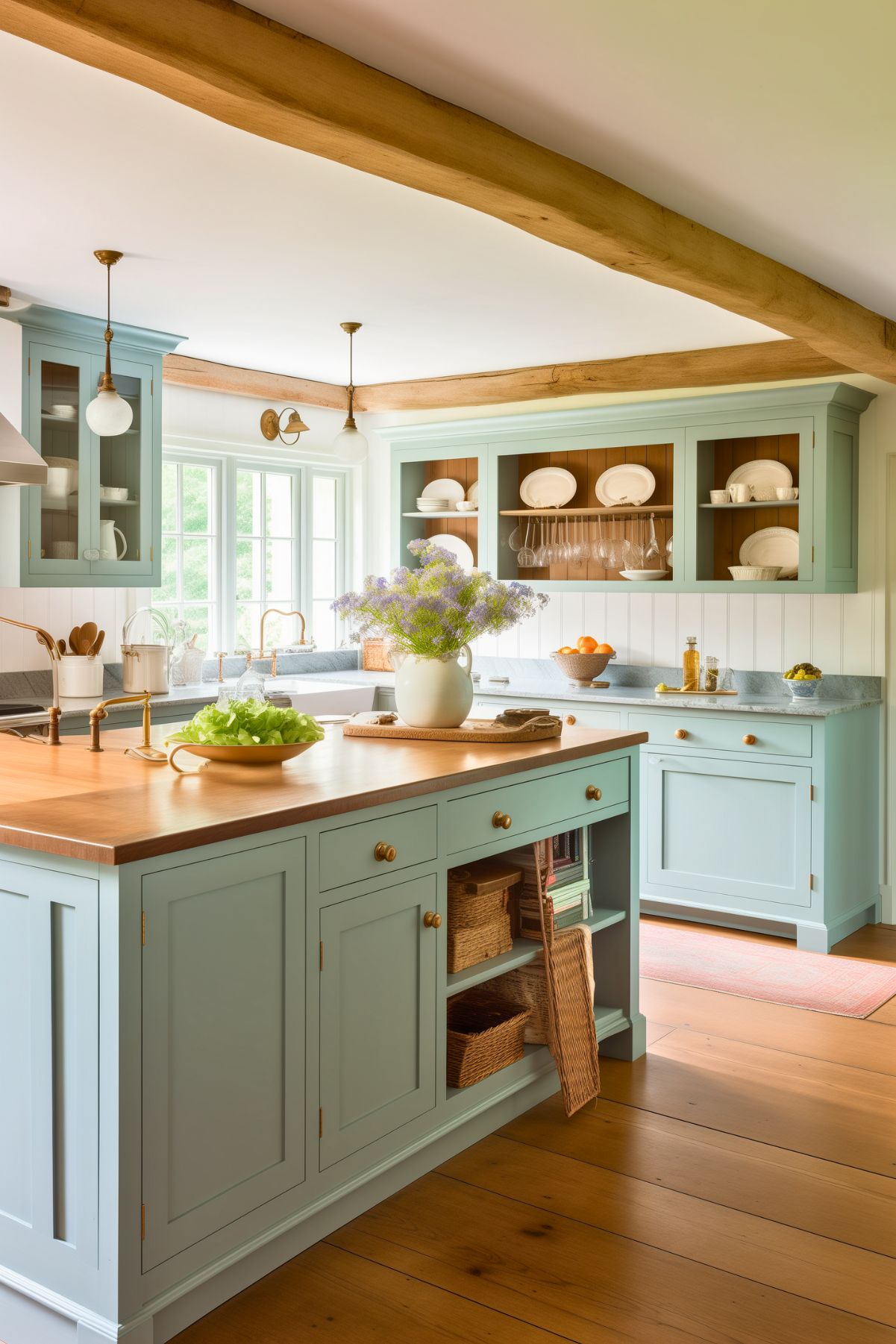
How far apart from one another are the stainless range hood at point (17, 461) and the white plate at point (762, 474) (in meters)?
3.06

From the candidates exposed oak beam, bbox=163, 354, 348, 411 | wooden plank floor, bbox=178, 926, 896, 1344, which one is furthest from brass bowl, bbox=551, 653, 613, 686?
wooden plank floor, bbox=178, 926, 896, 1344

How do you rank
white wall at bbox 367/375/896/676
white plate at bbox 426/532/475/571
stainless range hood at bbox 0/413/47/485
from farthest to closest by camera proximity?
white plate at bbox 426/532/475/571
white wall at bbox 367/375/896/676
stainless range hood at bbox 0/413/47/485

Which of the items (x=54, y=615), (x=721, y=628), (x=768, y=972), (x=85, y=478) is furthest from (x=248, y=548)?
(x=768, y=972)

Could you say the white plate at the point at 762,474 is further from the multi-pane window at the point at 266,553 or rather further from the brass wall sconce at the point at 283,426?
the multi-pane window at the point at 266,553

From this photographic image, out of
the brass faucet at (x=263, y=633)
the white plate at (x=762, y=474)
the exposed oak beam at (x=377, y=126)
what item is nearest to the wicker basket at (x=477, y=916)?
the exposed oak beam at (x=377, y=126)

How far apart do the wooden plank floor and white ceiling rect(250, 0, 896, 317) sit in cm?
250

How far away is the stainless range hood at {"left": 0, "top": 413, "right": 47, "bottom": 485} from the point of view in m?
4.14

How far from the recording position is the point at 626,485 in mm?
6031

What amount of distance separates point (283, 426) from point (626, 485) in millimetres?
1901

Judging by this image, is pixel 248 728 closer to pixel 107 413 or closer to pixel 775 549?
pixel 107 413

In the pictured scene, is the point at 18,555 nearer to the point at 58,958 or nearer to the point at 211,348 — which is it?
the point at 211,348

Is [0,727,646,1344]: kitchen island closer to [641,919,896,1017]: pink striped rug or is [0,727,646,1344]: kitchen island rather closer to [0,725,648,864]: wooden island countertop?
[0,725,648,864]: wooden island countertop

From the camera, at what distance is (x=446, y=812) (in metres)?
2.96

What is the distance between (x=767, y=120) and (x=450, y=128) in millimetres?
726
